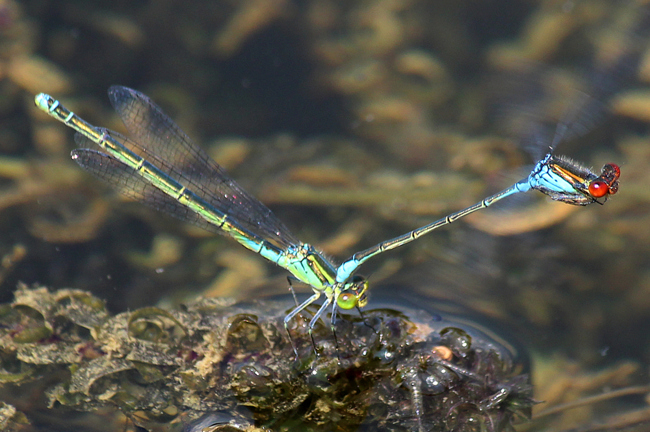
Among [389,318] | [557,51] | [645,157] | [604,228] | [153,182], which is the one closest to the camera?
[389,318]

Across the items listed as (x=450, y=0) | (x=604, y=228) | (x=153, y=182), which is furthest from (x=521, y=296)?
(x=450, y=0)

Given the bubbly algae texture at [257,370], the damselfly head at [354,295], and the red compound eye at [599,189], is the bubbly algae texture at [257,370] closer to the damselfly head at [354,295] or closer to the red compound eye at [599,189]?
the damselfly head at [354,295]

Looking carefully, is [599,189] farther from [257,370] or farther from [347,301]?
[257,370]

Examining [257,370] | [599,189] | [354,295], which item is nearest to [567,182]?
[599,189]

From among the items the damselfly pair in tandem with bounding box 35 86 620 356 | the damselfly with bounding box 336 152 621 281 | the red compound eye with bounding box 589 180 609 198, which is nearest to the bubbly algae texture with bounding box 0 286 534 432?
the damselfly pair in tandem with bounding box 35 86 620 356

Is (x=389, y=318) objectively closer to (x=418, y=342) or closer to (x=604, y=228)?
(x=418, y=342)
